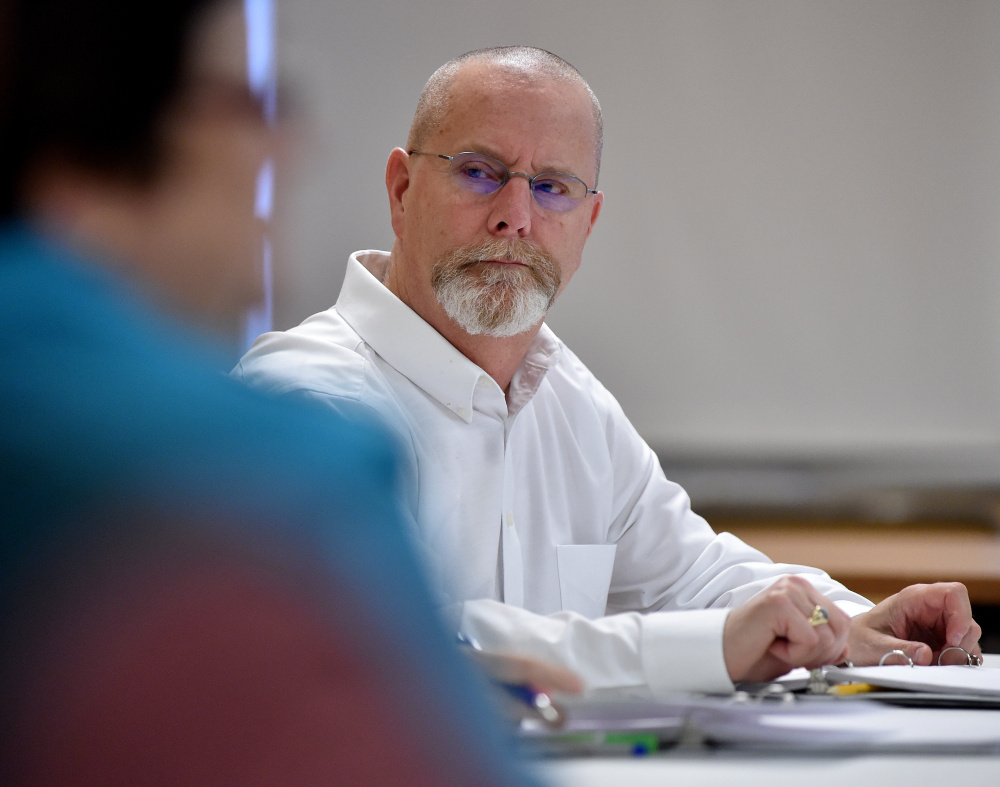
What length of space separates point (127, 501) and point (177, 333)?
9 cm

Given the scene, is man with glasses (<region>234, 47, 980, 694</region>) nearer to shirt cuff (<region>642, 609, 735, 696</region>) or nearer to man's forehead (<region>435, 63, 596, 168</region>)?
man's forehead (<region>435, 63, 596, 168</region>)

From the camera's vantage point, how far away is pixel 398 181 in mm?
1696

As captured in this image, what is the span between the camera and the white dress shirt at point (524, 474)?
4.72 feet

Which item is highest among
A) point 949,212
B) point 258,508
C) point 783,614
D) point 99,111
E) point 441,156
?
point 949,212

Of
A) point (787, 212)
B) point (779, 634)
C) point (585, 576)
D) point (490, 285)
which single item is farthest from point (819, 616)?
point (787, 212)

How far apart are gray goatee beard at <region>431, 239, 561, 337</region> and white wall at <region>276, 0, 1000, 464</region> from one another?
1263 millimetres

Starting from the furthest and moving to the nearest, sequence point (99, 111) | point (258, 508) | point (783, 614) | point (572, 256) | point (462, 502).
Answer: point (572, 256)
point (462, 502)
point (783, 614)
point (99, 111)
point (258, 508)

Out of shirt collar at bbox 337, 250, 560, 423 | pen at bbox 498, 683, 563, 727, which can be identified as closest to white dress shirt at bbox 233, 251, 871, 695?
shirt collar at bbox 337, 250, 560, 423

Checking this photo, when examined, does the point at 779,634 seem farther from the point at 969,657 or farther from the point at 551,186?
the point at 551,186

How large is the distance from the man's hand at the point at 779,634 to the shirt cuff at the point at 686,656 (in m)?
0.01

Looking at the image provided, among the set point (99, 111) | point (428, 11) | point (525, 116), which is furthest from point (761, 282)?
point (99, 111)

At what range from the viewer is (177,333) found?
0.39 meters

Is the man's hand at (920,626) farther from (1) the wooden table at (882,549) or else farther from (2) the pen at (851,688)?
(1) the wooden table at (882,549)

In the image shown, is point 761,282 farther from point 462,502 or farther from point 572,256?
point 462,502
